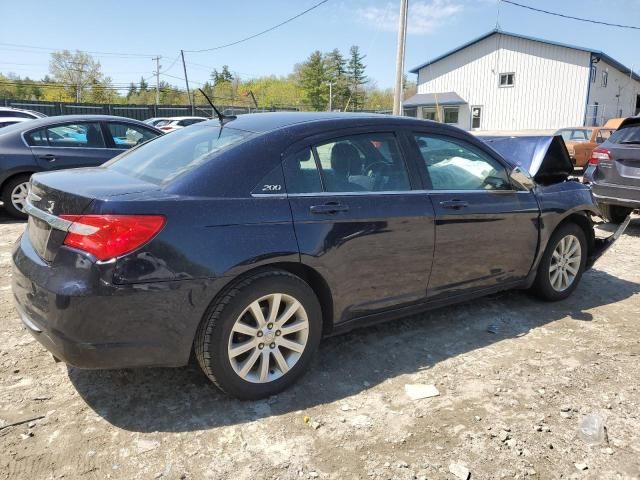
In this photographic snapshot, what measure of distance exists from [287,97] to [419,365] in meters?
84.3

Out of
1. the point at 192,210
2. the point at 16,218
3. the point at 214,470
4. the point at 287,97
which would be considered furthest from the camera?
the point at 287,97

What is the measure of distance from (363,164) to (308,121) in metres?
0.45

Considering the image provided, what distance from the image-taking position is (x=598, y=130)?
55.8ft

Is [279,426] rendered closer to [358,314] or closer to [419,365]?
[358,314]

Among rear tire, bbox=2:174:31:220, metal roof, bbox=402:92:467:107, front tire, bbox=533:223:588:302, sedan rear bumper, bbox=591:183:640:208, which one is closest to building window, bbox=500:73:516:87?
metal roof, bbox=402:92:467:107

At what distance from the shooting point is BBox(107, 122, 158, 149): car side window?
793 cm

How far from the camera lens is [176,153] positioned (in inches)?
124

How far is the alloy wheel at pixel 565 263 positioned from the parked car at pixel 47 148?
252 inches

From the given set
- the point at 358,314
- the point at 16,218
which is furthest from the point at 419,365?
the point at 16,218

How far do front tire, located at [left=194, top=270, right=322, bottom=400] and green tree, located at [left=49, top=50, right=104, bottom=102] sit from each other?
233 ft

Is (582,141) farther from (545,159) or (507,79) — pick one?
(507,79)

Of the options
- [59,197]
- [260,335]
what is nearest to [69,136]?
[59,197]

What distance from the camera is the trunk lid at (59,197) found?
8.13 ft

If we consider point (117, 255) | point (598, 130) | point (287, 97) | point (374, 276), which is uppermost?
point (287, 97)
